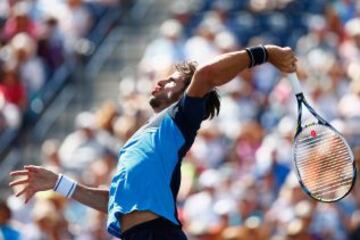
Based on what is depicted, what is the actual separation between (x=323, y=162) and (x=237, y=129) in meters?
6.59

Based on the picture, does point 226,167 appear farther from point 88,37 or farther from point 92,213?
point 88,37

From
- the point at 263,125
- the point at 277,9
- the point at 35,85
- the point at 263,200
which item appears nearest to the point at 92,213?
the point at 263,200

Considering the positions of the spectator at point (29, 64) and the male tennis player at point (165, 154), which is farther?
the spectator at point (29, 64)

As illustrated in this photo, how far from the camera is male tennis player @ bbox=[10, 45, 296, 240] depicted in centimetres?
757

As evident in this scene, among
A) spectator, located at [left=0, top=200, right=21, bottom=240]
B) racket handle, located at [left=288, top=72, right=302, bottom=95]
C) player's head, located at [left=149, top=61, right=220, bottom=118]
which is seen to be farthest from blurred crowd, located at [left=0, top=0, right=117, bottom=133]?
racket handle, located at [left=288, top=72, right=302, bottom=95]

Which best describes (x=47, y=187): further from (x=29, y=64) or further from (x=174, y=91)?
(x=29, y=64)

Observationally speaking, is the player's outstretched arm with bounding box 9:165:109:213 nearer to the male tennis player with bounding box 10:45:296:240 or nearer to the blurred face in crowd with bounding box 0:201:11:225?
the male tennis player with bounding box 10:45:296:240

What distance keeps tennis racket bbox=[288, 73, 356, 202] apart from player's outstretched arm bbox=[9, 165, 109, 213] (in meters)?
1.27

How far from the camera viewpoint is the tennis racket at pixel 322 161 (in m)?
8.10

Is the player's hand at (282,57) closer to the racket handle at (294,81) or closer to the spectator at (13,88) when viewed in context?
the racket handle at (294,81)

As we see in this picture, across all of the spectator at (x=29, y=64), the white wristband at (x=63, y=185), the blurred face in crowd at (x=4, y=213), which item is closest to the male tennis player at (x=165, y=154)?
the white wristband at (x=63, y=185)

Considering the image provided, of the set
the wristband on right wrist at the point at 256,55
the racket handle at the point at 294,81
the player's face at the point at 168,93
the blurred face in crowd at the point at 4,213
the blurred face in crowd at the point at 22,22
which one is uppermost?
the wristband on right wrist at the point at 256,55

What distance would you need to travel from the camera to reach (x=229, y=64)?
7.53 meters

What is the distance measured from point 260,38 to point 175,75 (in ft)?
28.1
